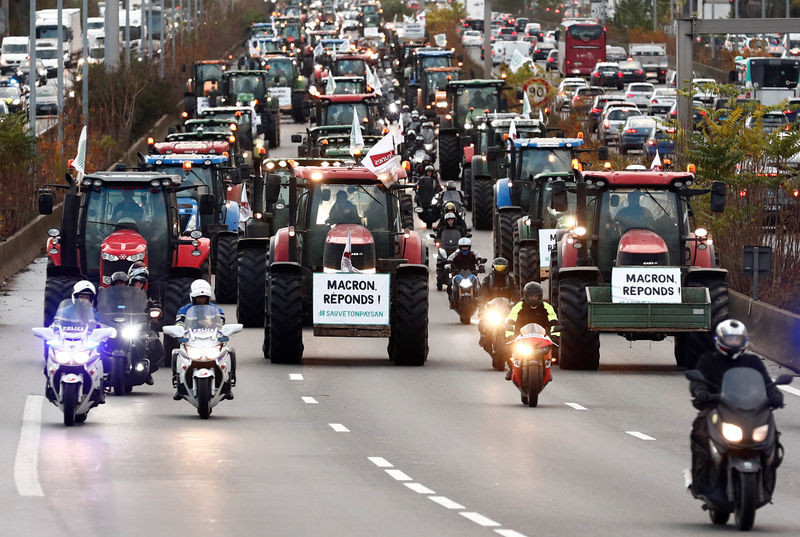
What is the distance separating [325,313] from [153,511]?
36.3 ft

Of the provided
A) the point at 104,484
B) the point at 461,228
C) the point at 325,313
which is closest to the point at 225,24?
the point at 461,228

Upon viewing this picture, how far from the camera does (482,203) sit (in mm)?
49062

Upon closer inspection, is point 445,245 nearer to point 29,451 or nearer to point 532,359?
point 532,359

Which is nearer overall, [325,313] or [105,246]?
[325,313]

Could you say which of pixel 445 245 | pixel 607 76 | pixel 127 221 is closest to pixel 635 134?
pixel 445 245

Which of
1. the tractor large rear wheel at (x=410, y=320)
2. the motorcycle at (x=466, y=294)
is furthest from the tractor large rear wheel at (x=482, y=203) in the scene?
the tractor large rear wheel at (x=410, y=320)

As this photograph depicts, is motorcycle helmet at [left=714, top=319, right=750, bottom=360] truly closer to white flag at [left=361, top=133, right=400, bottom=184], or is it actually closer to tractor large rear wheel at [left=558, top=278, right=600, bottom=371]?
tractor large rear wheel at [left=558, top=278, right=600, bottom=371]

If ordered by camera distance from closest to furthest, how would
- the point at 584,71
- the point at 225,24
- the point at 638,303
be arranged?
the point at 638,303 → the point at 584,71 → the point at 225,24

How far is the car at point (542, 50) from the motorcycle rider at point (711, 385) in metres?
115

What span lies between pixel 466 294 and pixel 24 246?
13944 mm

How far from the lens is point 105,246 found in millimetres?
29047

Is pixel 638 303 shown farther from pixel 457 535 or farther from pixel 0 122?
pixel 0 122

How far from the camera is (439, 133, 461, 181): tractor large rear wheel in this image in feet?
200

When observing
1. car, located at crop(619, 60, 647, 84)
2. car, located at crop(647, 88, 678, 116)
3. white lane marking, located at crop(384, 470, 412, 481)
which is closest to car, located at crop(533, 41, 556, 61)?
car, located at crop(619, 60, 647, 84)
